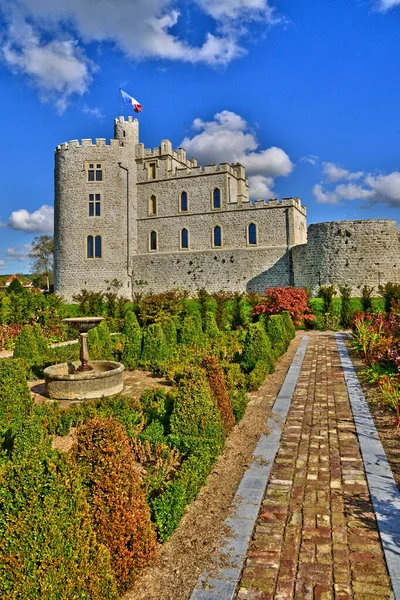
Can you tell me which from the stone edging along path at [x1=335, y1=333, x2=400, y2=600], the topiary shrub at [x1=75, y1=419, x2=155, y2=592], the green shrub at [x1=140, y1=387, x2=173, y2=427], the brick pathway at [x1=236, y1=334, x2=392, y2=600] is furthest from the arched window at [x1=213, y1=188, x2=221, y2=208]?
the topiary shrub at [x1=75, y1=419, x2=155, y2=592]

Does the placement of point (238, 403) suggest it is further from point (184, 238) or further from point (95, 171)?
point (95, 171)

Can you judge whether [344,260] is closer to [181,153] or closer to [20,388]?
[181,153]

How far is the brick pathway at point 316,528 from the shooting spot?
3133 mm

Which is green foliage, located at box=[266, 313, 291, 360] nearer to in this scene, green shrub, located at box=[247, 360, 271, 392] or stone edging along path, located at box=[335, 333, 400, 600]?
green shrub, located at box=[247, 360, 271, 392]

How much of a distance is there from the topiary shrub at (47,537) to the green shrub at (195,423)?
2380mm

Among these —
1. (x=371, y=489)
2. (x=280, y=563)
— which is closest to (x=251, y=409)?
(x=371, y=489)

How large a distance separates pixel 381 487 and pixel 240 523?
65.1 inches

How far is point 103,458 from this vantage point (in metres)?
3.36

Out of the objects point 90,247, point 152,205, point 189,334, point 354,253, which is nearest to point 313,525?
point 189,334

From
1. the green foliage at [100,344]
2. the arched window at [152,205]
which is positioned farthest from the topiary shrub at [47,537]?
the arched window at [152,205]

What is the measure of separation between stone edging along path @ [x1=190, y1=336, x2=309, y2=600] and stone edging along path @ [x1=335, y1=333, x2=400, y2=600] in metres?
1.12

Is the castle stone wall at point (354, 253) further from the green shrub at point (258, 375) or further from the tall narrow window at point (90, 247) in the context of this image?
the green shrub at point (258, 375)

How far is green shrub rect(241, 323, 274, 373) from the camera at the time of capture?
10.5 metres

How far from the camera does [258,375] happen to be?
940 centimetres
